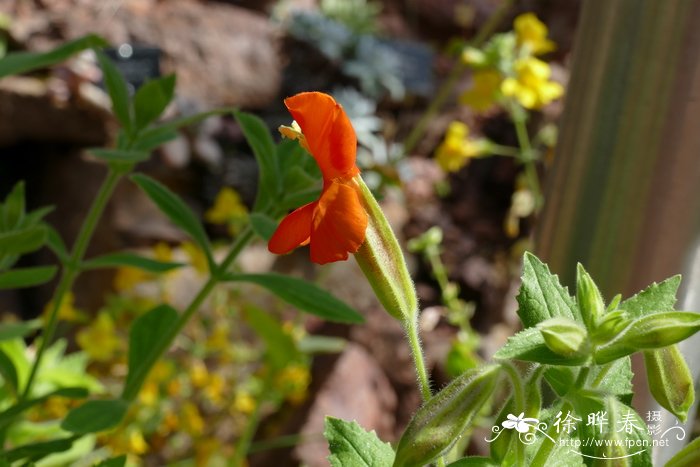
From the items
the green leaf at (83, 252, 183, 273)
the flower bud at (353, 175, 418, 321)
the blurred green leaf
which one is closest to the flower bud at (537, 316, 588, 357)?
the flower bud at (353, 175, 418, 321)

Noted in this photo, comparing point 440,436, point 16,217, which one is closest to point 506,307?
point 16,217

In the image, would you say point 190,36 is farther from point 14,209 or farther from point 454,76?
point 14,209

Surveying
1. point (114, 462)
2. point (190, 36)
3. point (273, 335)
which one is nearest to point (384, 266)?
point (114, 462)

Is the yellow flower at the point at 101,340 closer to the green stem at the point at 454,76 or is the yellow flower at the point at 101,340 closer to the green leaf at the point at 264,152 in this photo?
the green stem at the point at 454,76

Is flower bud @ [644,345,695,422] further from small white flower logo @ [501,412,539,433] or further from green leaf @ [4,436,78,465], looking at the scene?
green leaf @ [4,436,78,465]

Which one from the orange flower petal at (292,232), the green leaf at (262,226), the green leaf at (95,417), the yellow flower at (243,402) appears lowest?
the green leaf at (95,417)

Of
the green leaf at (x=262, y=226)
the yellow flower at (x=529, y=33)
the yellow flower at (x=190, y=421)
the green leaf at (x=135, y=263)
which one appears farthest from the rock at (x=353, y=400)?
the green leaf at (x=262, y=226)

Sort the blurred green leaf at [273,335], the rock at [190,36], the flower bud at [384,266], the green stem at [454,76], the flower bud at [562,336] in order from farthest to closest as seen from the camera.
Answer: the rock at [190,36]
the green stem at [454,76]
the blurred green leaf at [273,335]
the flower bud at [384,266]
the flower bud at [562,336]

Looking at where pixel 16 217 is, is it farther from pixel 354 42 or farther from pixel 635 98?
pixel 354 42
